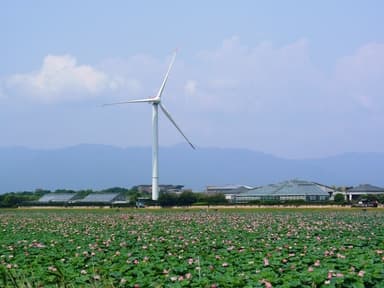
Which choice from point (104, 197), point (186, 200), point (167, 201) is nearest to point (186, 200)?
point (186, 200)

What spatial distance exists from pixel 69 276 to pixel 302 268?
14.5 feet

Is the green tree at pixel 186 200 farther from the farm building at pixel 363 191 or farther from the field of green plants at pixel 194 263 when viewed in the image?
the field of green plants at pixel 194 263

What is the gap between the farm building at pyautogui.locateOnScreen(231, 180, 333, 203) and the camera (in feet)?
368

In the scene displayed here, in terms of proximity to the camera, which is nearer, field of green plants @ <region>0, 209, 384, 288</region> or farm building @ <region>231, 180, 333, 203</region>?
field of green plants @ <region>0, 209, 384, 288</region>

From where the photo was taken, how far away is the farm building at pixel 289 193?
11206 cm

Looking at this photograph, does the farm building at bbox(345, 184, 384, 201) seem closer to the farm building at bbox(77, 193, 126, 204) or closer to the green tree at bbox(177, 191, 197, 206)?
the farm building at bbox(77, 193, 126, 204)

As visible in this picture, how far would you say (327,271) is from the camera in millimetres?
11023

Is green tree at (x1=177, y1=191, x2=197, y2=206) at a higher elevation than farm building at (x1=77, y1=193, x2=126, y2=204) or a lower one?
lower

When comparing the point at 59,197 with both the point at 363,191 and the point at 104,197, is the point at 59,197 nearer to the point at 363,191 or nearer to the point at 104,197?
the point at 104,197

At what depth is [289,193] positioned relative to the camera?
11644 centimetres

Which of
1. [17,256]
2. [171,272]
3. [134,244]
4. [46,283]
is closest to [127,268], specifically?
[171,272]

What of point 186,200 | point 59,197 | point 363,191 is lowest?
point 186,200

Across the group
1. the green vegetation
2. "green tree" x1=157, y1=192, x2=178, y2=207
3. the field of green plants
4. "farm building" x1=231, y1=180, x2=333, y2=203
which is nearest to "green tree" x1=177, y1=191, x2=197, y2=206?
the green vegetation

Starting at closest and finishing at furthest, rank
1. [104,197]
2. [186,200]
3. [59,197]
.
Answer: [186,200]
[59,197]
[104,197]
